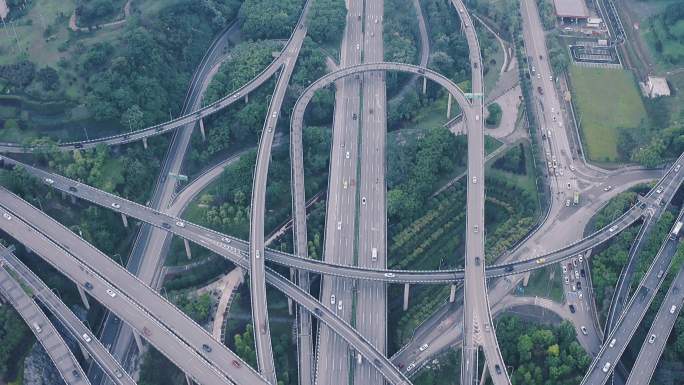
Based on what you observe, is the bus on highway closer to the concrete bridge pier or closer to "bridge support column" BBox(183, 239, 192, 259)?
the concrete bridge pier

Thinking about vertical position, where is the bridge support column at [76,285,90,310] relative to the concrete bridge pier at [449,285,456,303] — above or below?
below

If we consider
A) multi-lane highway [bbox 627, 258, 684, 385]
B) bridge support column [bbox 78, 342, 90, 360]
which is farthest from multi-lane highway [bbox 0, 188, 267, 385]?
multi-lane highway [bbox 627, 258, 684, 385]

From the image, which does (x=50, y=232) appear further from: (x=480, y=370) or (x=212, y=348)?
(x=480, y=370)

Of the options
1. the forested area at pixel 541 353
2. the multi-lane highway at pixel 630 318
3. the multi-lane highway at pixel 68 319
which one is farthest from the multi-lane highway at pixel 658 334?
the multi-lane highway at pixel 68 319

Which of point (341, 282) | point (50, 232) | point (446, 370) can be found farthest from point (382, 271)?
point (50, 232)

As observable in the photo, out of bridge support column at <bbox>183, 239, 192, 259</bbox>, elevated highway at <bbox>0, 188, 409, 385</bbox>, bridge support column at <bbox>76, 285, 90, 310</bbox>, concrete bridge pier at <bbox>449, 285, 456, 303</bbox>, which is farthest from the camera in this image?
bridge support column at <bbox>183, 239, 192, 259</bbox>

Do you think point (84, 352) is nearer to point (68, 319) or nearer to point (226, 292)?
point (68, 319)
